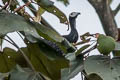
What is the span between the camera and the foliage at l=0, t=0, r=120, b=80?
3.46ft

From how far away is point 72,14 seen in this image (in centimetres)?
148

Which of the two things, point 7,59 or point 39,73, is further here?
point 7,59

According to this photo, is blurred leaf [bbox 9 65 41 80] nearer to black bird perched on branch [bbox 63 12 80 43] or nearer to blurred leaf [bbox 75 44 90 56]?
blurred leaf [bbox 75 44 90 56]

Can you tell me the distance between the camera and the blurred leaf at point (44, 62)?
3.91ft

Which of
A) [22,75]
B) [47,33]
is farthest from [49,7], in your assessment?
[22,75]

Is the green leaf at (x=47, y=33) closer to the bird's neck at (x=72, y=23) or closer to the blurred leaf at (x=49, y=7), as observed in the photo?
the blurred leaf at (x=49, y=7)

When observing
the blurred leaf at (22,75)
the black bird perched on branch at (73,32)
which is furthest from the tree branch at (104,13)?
the blurred leaf at (22,75)

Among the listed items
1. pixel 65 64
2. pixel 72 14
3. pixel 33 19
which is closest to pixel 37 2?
pixel 33 19

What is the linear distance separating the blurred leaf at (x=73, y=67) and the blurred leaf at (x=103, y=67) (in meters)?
0.02

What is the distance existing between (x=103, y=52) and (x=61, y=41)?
0.40 feet

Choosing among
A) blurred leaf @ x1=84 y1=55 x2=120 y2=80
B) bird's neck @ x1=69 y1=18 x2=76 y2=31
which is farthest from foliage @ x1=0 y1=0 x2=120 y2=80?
bird's neck @ x1=69 y1=18 x2=76 y2=31

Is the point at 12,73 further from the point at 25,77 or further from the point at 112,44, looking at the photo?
the point at 112,44

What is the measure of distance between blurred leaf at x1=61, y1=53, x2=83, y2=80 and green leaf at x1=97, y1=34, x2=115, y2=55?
6cm

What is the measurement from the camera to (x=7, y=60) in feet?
4.27
